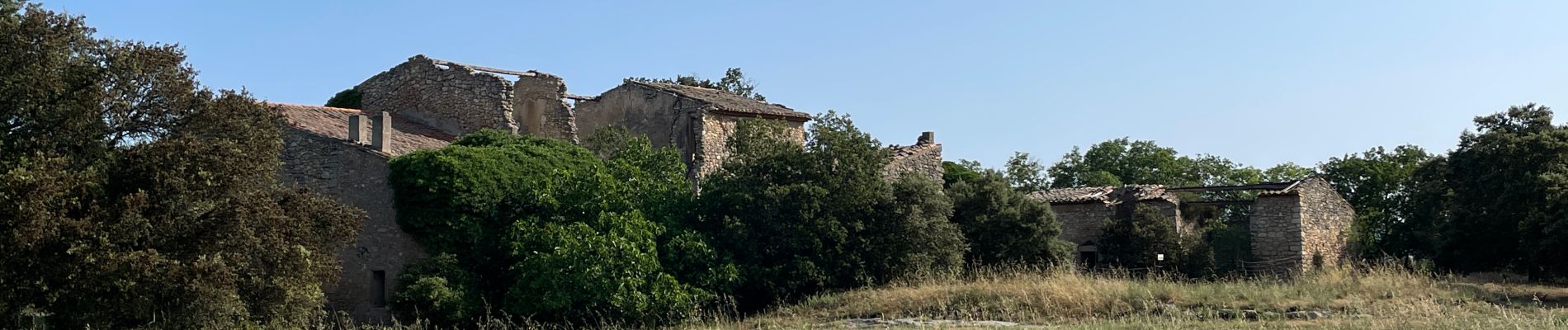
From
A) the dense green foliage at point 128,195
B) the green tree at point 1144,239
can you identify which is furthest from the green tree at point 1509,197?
the dense green foliage at point 128,195

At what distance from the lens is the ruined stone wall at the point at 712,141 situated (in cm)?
2983

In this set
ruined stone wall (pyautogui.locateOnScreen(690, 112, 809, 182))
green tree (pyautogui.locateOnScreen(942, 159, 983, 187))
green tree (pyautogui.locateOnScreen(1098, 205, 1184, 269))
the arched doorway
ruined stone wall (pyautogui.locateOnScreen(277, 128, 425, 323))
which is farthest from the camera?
green tree (pyautogui.locateOnScreen(942, 159, 983, 187))

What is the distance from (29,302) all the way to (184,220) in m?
1.92

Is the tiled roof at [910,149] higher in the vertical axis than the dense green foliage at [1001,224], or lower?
higher

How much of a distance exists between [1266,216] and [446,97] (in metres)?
20.9

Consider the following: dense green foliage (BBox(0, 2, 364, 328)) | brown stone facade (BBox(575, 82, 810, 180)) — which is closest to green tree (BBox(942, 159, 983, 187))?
brown stone facade (BBox(575, 82, 810, 180))

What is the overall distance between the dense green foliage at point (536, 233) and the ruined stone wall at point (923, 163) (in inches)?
336

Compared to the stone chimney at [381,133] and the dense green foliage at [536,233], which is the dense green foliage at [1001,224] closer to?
the dense green foliage at [536,233]

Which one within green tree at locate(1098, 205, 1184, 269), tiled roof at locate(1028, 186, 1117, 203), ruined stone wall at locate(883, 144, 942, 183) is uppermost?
ruined stone wall at locate(883, 144, 942, 183)

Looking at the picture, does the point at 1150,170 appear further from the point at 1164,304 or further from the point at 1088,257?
the point at 1164,304

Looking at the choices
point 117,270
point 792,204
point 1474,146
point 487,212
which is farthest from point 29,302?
point 1474,146

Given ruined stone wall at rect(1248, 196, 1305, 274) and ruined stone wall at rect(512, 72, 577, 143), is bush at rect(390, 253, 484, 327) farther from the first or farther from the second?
ruined stone wall at rect(1248, 196, 1305, 274)

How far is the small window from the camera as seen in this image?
2370 cm

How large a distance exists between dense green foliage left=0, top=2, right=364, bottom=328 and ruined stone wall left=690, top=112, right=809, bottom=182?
1215 cm
